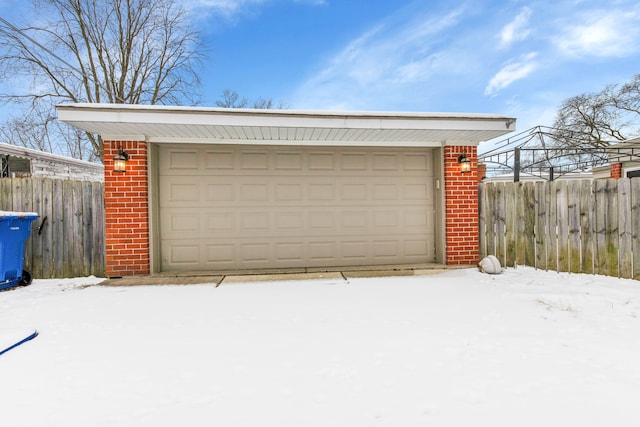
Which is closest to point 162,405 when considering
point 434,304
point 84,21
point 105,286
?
point 434,304

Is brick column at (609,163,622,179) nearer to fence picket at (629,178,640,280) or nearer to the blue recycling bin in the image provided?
fence picket at (629,178,640,280)

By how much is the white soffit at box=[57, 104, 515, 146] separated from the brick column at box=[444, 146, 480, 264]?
356 mm

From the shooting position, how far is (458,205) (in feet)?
17.5

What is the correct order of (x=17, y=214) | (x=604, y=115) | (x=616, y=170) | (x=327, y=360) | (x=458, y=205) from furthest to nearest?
(x=604, y=115) < (x=616, y=170) < (x=458, y=205) < (x=17, y=214) < (x=327, y=360)

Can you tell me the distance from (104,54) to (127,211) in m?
11.6

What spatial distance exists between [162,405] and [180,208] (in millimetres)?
3899

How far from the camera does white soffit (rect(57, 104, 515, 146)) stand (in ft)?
13.4

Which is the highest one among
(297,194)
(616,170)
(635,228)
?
(616,170)

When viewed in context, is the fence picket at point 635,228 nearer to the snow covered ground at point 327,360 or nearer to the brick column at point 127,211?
the snow covered ground at point 327,360

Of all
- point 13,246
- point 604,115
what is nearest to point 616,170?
point 604,115

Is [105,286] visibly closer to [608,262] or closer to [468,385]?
[468,385]

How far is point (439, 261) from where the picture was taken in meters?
5.51

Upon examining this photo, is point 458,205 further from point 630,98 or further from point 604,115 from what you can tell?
point 604,115

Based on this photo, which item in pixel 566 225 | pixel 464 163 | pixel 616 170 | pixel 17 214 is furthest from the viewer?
pixel 616 170
